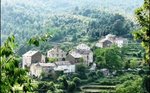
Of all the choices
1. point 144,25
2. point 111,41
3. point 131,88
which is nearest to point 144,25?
point 144,25

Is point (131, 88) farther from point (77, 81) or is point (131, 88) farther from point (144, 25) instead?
point (144, 25)

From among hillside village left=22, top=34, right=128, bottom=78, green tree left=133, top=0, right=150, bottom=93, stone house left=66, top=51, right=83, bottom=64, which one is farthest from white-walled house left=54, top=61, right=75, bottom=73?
green tree left=133, top=0, right=150, bottom=93

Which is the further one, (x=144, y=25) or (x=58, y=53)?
(x=58, y=53)

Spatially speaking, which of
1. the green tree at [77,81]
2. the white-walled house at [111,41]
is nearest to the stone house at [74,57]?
the green tree at [77,81]

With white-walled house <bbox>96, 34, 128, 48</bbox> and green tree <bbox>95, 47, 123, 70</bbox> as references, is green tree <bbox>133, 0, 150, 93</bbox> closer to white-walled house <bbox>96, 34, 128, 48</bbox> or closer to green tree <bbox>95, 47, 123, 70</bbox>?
green tree <bbox>95, 47, 123, 70</bbox>

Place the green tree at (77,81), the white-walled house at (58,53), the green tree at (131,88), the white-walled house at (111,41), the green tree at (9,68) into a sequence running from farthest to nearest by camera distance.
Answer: the white-walled house at (111,41) → the white-walled house at (58,53) → the green tree at (77,81) → the green tree at (131,88) → the green tree at (9,68)

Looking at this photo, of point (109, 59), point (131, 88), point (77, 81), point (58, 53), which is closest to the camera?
point (131, 88)

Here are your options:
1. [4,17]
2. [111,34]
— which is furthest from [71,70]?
[4,17]

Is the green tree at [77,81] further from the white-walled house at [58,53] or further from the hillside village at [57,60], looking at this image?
the white-walled house at [58,53]
